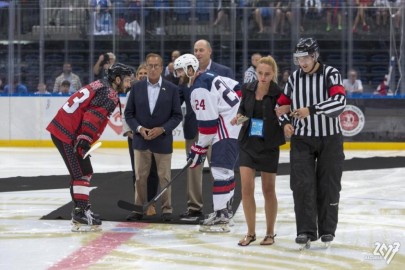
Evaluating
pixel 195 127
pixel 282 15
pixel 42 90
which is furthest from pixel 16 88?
pixel 195 127

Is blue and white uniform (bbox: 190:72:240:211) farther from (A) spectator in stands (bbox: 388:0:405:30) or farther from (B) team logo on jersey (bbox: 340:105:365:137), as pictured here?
(A) spectator in stands (bbox: 388:0:405:30)

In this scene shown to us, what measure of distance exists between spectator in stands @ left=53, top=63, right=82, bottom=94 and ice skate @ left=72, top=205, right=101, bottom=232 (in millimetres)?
9515

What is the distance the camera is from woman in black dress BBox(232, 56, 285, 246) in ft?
25.8

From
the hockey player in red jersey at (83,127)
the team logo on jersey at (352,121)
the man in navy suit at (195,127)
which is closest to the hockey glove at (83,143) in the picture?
the hockey player in red jersey at (83,127)

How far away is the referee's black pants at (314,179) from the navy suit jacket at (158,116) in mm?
1810

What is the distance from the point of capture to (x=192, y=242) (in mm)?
8062

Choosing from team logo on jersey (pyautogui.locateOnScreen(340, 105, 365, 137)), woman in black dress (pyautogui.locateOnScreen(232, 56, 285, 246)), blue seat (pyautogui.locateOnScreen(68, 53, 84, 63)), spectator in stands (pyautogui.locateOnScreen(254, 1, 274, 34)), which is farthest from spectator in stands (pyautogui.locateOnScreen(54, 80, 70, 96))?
woman in black dress (pyautogui.locateOnScreen(232, 56, 285, 246))

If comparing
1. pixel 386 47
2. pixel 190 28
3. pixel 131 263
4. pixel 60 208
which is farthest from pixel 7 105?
pixel 131 263

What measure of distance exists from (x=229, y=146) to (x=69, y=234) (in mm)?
1377

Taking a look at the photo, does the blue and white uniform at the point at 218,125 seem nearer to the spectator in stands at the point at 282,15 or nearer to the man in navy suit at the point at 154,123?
the man in navy suit at the point at 154,123

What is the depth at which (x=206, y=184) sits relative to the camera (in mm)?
11703

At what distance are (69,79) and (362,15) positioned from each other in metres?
4.83

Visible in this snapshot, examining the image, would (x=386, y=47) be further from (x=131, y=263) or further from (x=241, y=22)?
(x=131, y=263)

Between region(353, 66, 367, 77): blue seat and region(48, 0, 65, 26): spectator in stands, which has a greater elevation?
region(48, 0, 65, 26): spectator in stands
